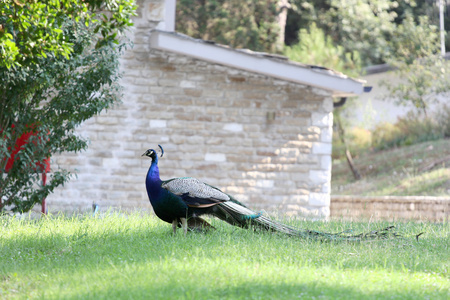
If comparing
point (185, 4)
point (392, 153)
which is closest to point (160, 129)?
point (392, 153)

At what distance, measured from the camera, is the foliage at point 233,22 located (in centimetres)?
2330

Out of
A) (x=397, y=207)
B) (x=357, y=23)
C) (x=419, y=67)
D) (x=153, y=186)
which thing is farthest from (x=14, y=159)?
(x=357, y=23)

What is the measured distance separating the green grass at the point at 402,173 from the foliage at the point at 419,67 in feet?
5.44

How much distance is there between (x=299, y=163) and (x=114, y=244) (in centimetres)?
527

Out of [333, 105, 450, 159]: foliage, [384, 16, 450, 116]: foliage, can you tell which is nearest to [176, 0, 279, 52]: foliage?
[333, 105, 450, 159]: foliage

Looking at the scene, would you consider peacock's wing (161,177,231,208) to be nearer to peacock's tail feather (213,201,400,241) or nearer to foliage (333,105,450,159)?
peacock's tail feather (213,201,400,241)

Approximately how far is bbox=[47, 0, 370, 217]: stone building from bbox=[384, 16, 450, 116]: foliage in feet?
27.6

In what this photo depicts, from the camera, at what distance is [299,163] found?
10.8 meters

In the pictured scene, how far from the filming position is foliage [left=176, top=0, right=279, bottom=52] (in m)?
23.3

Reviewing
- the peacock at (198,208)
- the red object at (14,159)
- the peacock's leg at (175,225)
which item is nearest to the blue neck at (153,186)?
the peacock at (198,208)

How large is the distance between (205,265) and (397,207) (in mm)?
7544

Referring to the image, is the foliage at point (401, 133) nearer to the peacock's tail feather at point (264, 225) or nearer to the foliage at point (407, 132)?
the foliage at point (407, 132)

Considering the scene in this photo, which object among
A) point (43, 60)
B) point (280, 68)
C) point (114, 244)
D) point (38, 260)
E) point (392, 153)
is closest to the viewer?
point (38, 260)

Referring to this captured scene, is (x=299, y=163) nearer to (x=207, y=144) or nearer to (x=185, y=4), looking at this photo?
(x=207, y=144)
